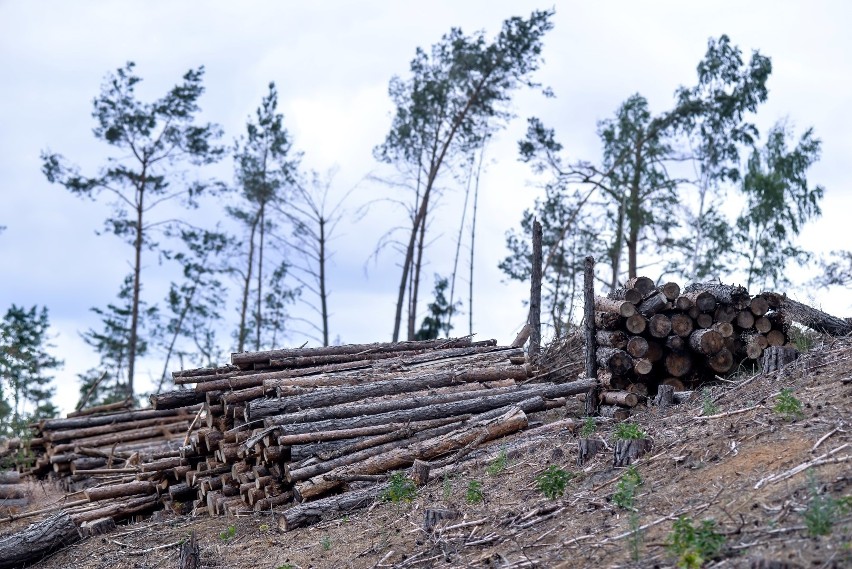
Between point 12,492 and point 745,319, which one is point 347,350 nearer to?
point 745,319

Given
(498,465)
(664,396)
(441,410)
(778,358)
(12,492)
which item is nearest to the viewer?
(498,465)

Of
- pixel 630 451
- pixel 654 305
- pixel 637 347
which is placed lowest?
pixel 630 451

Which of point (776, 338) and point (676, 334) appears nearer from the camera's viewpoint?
point (676, 334)

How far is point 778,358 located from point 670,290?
2.10 meters

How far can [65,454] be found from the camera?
1641cm

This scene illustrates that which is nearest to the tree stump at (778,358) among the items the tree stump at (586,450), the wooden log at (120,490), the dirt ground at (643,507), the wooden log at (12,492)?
the dirt ground at (643,507)

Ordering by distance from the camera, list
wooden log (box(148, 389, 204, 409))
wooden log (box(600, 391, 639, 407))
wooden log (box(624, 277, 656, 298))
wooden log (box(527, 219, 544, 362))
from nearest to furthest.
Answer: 1. wooden log (box(600, 391, 639, 407))
2. wooden log (box(624, 277, 656, 298))
3. wooden log (box(148, 389, 204, 409))
4. wooden log (box(527, 219, 544, 362))

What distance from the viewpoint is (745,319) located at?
1196cm

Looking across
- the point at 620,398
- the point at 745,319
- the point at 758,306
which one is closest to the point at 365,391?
the point at 620,398

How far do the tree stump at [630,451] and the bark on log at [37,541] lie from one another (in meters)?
6.85

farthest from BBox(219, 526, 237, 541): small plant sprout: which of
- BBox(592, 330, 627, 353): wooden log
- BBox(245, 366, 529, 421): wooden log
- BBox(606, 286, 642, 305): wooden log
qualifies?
BBox(606, 286, 642, 305): wooden log

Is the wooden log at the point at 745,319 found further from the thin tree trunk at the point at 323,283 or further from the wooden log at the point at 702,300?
the thin tree trunk at the point at 323,283

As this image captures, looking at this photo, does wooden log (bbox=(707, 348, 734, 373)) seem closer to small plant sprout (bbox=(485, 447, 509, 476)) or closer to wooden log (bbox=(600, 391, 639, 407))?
wooden log (bbox=(600, 391, 639, 407))

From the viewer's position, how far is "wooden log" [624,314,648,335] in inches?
461
